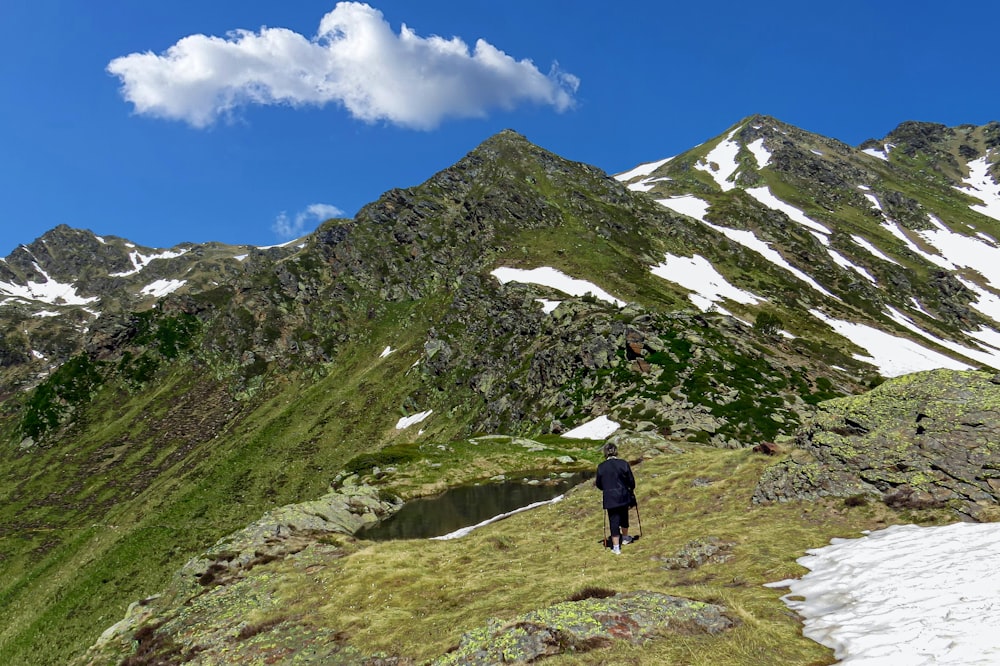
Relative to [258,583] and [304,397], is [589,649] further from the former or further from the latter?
[304,397]

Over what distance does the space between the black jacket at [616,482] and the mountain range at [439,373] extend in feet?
15.1

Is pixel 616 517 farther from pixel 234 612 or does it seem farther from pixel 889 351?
pixel 889 351

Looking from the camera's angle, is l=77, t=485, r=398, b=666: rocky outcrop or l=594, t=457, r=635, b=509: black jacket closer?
l=77, t=485, r=398, b=666: rocky outcrop

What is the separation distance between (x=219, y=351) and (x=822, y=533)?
184 metres

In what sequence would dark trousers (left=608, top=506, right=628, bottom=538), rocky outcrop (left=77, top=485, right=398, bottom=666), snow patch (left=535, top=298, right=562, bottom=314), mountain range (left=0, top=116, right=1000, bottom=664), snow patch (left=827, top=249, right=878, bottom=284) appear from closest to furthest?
1. rocky outcrop (left=77, top=485, right=398, bottom=666)
2. dark trousers (left=608, top=506, right=628, bottom=538)
3. mountain range (left=0, top=116, right=1000, bottom=664)
4. snow patch (left=535, top=298, right=562, bottom=314)
5. snow patch (left=827, top=249, right=878, bottom=284)

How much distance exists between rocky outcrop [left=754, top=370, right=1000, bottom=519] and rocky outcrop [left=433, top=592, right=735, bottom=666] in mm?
9535

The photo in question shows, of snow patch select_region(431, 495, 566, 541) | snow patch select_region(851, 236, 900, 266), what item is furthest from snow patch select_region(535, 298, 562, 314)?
snow patch select_region(851, 236, 900, 266)

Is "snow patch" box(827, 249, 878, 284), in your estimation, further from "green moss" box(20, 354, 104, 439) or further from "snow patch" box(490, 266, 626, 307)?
"green moss" box(20, 354, 104, 439)

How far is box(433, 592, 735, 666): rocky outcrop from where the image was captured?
938 cm

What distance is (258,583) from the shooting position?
703 inches

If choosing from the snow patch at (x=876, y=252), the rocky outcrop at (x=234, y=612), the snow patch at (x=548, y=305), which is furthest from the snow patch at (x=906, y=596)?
the snow patch at (x=876, y=252)

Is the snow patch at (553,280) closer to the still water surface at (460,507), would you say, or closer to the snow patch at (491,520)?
the still water surface at (460,507)

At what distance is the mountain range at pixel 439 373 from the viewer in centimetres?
4506

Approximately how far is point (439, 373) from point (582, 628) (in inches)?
4015
